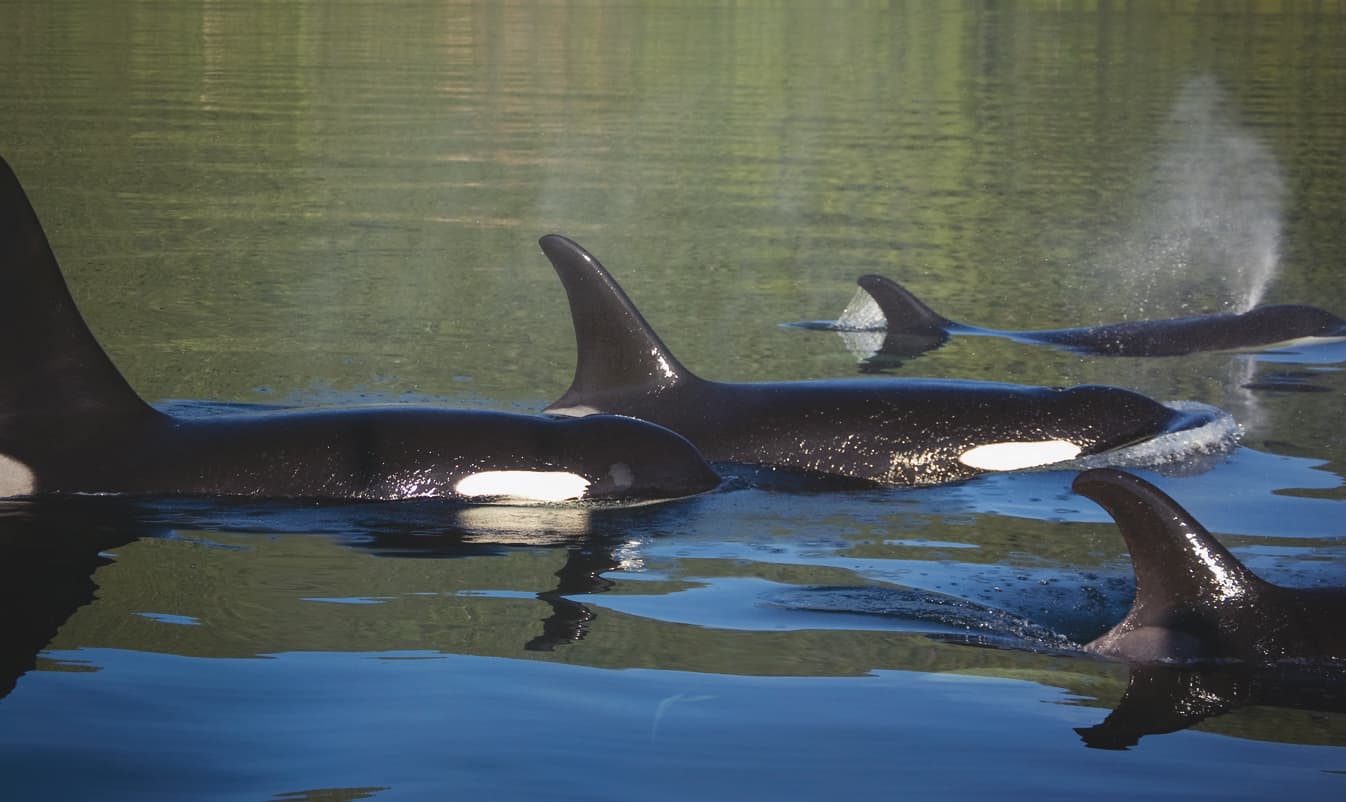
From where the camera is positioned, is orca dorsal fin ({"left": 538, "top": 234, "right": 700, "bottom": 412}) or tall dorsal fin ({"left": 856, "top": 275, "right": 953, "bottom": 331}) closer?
orca dorsal fin ({"left": 538, "top": 234, "right": 700, "bottom": 412})

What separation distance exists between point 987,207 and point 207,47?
40.5 m

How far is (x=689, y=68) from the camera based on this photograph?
2478 inches

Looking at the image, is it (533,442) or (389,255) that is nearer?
(533,442)

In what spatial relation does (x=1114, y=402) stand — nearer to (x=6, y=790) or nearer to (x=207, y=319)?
(x=6, y=790)

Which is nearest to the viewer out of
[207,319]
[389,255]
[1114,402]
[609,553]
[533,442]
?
[609,553]

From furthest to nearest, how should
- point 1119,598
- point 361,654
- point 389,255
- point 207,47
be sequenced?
point 207,47, point 389,255, point 1119,598, point 361,654

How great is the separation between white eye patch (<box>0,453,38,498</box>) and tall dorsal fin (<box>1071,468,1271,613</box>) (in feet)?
16.1

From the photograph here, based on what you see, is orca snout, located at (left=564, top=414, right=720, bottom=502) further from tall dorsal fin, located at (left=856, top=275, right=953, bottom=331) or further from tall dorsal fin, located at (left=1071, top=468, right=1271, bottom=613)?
tall dorsal fin, located at (left=856, top=275, right=953, bottom=331)

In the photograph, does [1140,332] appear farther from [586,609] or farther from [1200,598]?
[1200,598]

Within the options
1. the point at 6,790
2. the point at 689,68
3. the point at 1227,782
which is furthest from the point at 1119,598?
the point at 689,68

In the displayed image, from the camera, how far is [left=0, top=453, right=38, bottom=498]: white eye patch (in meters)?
8.67

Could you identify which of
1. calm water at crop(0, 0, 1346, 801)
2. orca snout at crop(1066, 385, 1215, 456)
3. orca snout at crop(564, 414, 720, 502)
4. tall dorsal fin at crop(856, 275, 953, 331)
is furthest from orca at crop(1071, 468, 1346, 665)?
tall dorsal fin at crop(856, 275, 953, 331)

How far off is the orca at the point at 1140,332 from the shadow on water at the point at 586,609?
637cm

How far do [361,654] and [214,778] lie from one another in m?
1.33
